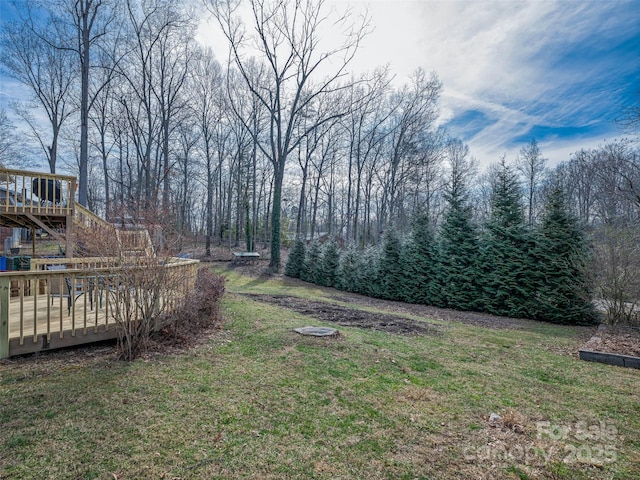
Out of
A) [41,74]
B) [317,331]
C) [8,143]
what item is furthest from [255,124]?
[317,331]

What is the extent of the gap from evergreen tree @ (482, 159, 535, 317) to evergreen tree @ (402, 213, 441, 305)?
165 centimetres

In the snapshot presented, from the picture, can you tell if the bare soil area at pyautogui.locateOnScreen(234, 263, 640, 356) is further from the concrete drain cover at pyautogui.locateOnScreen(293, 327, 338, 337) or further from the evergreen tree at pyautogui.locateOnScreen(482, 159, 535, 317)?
the concrete drain cover at pyautogui.locateOnScreen(293, 327, 338, 337)

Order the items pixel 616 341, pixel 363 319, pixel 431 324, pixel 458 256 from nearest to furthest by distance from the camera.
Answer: pixel 616 341, pixel 431 324, pixel 363 319, pixel 458 256

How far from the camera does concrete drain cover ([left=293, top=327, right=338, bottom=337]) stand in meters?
5.48

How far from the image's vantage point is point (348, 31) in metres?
15.9

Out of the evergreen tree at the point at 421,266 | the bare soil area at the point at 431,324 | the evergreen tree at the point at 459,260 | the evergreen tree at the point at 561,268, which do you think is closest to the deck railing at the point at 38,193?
the bare soil area at the point at 431,324

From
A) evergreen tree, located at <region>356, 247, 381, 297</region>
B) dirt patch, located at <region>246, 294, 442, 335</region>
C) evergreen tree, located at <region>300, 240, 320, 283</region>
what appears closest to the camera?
dirt patch, located at <region>246, 294, 442, 335</region>

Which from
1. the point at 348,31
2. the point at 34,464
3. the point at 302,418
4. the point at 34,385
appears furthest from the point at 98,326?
the point at 348,31

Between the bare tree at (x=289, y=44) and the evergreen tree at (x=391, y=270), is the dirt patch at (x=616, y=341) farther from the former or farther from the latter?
the bare tree at (x=289, y=44)

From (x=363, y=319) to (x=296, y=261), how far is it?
10.5m

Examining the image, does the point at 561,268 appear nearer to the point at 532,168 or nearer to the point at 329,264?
the point at 329,264

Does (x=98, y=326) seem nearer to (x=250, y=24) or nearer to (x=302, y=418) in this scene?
(x=302, y=418)

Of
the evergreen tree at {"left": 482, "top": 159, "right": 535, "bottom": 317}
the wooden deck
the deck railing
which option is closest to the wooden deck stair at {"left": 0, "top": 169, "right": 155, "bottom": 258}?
the deck railing

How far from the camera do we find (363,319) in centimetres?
743
